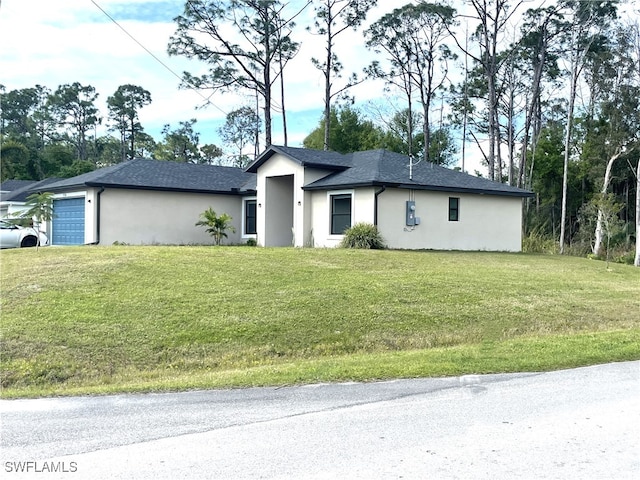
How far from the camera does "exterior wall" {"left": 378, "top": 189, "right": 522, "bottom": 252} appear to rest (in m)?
22.4

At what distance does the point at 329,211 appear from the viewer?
2334 cm

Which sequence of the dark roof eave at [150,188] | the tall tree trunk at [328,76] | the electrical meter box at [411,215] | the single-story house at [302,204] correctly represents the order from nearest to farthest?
1. the electrical meter box at [411,215]
2. the single-story house at [302,204]
3. the dark roof eave at [150,188]
4. the tall tree trunk at [328,76]

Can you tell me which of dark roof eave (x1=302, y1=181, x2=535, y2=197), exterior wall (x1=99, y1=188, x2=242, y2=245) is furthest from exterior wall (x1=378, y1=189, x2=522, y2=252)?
exterior wall (x1=99, y1=188, x2=242, y2=245)

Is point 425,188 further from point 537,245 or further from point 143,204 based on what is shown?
point 143,204

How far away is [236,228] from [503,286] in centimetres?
1566

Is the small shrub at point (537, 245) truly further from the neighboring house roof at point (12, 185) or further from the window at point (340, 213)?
the neighboring house roof at point (12, 185)

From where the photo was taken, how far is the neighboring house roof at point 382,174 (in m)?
22.4

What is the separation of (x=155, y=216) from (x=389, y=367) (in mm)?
19176

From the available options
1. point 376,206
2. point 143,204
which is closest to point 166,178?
point 143,204

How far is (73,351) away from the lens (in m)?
9.59

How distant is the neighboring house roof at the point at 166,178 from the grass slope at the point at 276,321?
323 inches

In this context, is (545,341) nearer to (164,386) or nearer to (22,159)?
(164,386)

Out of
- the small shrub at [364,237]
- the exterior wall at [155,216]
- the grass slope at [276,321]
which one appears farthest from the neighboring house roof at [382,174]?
the grass slope at [276,321]

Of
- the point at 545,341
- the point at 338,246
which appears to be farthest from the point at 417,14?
the point at 545,341
